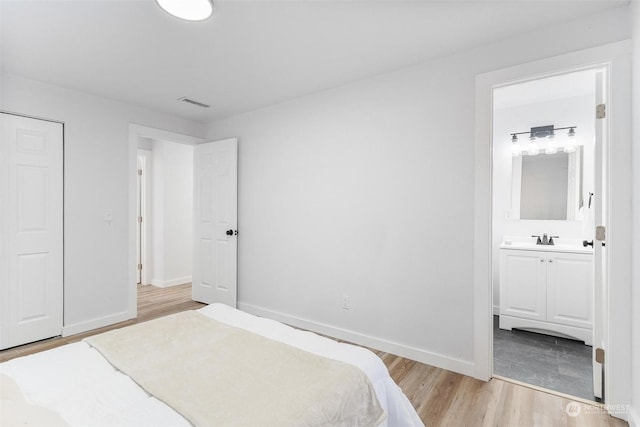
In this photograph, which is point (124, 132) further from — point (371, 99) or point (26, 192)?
point (371, 99)

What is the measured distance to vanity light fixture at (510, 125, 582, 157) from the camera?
346 centimetres

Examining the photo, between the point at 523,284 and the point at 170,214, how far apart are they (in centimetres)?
503

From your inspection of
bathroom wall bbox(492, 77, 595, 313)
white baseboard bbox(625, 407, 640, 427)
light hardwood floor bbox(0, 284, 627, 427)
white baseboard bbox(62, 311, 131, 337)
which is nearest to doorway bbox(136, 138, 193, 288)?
white baseboard bbox(62, 311, 131, 337)

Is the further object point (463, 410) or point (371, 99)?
point (371, 99)

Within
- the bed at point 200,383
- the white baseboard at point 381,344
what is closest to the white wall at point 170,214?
the white baseboard at point 381,344

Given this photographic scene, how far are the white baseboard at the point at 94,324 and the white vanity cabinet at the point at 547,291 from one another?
4.14 m

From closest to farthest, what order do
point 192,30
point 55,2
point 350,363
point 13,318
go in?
point 350,363, point 55,2, point 192,30, point 13,318

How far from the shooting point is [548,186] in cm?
362

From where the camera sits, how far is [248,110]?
3797 millimetres

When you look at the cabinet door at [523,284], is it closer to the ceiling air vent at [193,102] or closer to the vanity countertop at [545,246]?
the vanity countertop at [545,246]

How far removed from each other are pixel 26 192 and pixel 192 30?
223 centimetres

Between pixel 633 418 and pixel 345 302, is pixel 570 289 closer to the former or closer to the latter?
pixel 633 418

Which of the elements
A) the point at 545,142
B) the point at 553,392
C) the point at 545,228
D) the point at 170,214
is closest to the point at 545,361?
the point at 553,392

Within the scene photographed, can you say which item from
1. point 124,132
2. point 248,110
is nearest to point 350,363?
point 248,110
